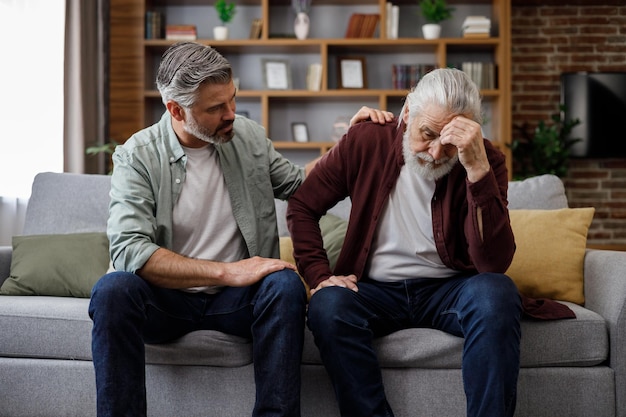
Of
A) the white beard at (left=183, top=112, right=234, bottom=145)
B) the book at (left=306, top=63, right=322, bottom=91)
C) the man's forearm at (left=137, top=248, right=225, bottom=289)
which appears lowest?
the man's forearm at (left=137, top=248, right=225, bottom=289)

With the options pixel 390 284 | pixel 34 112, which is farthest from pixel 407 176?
pixel 34 112

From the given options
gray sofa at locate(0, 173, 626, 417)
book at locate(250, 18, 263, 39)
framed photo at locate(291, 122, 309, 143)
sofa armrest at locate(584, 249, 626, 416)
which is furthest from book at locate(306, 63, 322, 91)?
gray sofa at locate(0, 173, 626, 417)

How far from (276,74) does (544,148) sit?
6.72 feet

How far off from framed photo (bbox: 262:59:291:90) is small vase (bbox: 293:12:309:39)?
8.9 inches

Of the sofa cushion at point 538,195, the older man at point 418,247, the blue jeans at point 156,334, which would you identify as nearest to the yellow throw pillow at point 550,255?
the sofa cushion at point 538,195

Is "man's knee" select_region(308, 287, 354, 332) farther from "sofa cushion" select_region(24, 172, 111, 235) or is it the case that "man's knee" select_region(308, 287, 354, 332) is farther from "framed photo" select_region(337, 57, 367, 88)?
"framed photo" select_region(337, 57, 367, 88)

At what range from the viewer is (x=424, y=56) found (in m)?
5.46

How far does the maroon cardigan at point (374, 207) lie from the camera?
6.65ft

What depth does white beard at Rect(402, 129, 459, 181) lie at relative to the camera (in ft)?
6.80

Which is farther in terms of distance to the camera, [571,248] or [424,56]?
[424,56]

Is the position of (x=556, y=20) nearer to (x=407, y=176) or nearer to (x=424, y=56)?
(x=424, y=56)

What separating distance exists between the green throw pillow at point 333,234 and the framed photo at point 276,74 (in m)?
2.80

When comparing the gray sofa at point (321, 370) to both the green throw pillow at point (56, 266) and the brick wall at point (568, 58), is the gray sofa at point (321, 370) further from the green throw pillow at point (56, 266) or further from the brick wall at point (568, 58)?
the brick wall at point (568, 58)

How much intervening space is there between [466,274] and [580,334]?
35 centimetres
